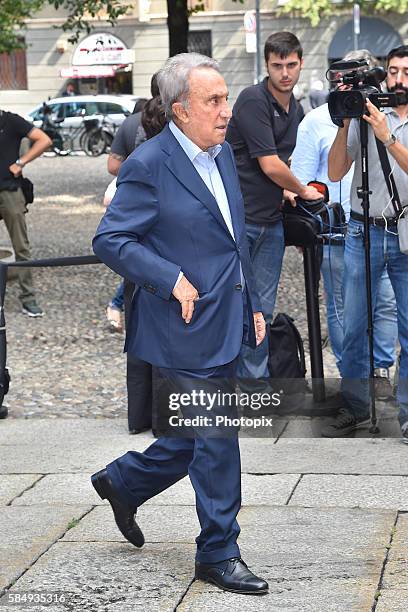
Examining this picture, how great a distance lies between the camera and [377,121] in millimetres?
6090

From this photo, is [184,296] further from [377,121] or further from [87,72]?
[87,72]

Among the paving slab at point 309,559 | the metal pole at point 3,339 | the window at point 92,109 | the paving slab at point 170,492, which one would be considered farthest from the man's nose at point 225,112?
the window at point 92,109

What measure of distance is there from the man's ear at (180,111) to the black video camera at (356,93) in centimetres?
177

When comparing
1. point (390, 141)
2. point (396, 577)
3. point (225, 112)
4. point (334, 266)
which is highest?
point (225, 112)

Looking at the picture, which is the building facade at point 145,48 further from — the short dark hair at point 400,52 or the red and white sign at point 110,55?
the short dark hair at point 400,52

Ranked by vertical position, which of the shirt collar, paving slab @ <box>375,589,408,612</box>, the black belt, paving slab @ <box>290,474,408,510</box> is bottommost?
paving slab @ <box>290,474,408,510</box>

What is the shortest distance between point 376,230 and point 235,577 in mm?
2528

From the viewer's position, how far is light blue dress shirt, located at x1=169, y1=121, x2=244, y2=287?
14.8ft

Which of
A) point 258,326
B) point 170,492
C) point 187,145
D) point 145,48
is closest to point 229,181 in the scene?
point 187,145

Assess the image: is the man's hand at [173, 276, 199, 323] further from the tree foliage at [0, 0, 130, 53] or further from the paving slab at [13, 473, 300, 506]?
the tree foliage at [0, 0, 130, 53]

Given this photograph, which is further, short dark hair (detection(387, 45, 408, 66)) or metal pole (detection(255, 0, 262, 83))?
metal pole (detection(255, 0, 262, 83))

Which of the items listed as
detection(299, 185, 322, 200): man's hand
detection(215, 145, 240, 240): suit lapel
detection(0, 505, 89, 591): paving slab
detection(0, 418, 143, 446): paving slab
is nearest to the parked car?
detection(0, 418, 143, 446): paving slab

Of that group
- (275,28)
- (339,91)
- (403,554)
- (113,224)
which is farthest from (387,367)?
(275,28)

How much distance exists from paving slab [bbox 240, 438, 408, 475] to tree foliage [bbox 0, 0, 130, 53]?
9.94 meters
